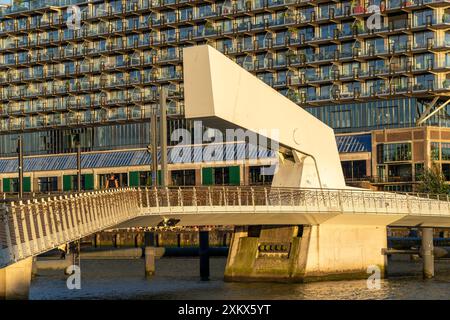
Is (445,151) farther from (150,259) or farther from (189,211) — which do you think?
(189,211)

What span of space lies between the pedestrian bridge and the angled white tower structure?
2.44 m

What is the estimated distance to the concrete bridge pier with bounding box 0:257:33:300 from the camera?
Answer: 41.4 metres

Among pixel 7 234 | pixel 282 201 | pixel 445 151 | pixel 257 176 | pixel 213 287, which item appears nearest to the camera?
pixel 7 234

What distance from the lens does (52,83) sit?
153 m

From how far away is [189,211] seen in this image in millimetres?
60062

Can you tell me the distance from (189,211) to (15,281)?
1910 centimetres

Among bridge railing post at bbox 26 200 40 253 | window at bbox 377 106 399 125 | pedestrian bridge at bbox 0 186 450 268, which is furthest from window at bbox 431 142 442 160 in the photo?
bridge railing post at bbox 26 200 40 253

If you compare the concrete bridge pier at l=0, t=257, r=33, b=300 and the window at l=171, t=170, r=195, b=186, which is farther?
the window at l=171, t=170, r=195, b=186

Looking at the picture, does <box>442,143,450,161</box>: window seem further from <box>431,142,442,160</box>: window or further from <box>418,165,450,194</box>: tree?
<box>418,165,450,194</box>: tree

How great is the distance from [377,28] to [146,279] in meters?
54.4

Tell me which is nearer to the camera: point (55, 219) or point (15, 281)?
point (15, 281)

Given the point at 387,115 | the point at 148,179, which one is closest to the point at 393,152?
the point at 387,115
